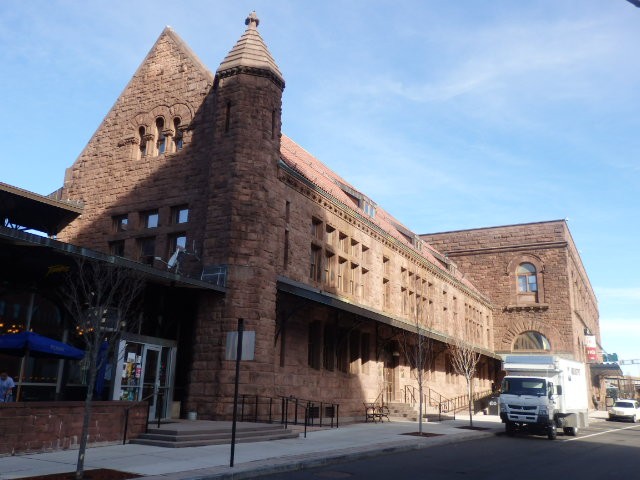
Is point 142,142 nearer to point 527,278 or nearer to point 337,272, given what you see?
point 337,272

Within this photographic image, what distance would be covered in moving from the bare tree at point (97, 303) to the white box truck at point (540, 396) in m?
14.9

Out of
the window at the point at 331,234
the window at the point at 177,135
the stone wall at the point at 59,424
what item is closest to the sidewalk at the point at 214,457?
the stone wall at the point at 59,424

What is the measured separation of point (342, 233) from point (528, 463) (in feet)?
51.0

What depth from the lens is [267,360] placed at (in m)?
19.8

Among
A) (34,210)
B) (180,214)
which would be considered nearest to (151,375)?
(180,214)

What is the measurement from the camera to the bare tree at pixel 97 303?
35.6 feet

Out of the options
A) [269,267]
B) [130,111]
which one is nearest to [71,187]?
[130,111]

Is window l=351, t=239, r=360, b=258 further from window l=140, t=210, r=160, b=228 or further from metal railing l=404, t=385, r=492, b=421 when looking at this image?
window l=140, t=210, r=160, b=228

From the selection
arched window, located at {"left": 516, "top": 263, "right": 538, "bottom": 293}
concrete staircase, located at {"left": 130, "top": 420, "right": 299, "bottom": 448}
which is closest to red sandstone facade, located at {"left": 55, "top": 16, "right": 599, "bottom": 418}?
concrete staircase, located at {"left": 130, "top": 420, "right": 299, "bottom": 448}

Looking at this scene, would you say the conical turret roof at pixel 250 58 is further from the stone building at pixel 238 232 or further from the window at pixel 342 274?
the window at pixel 342 274

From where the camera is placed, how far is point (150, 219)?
2455 cm

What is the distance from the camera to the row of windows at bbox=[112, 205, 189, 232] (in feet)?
76.9

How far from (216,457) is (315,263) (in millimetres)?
13771

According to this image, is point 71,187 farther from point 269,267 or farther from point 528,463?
point 528,463
